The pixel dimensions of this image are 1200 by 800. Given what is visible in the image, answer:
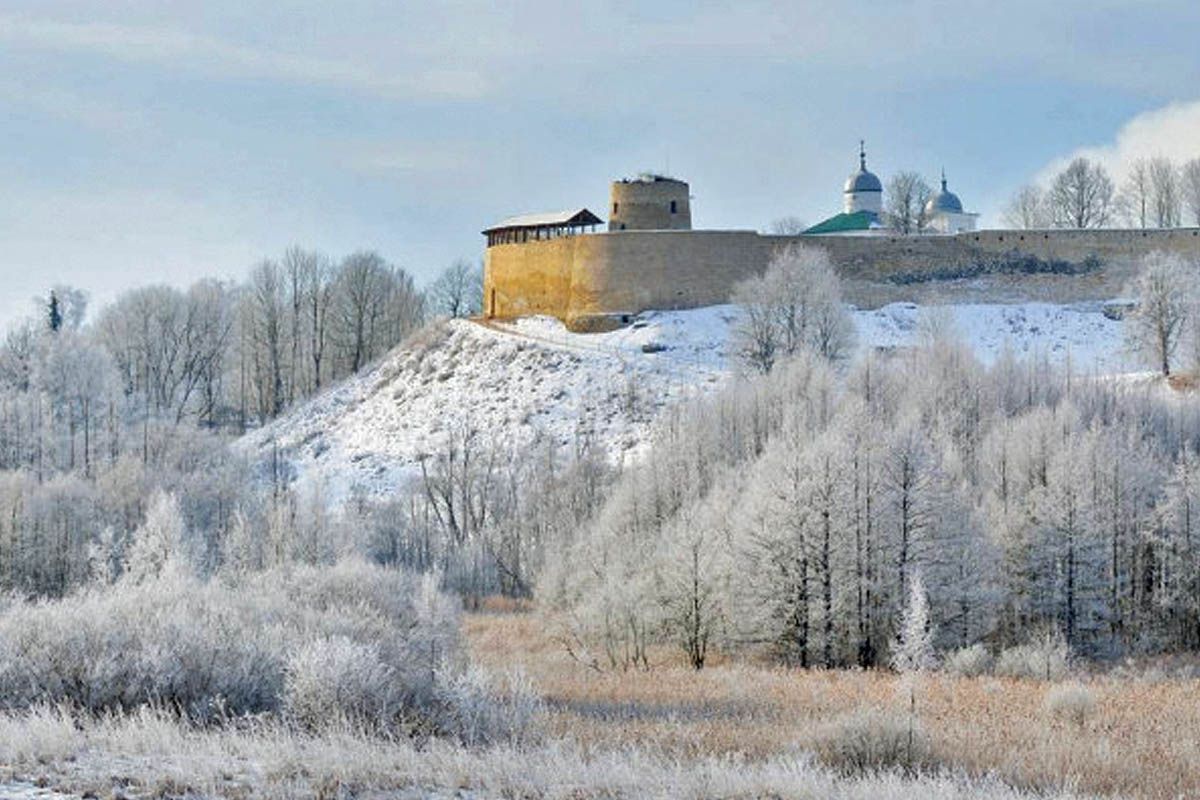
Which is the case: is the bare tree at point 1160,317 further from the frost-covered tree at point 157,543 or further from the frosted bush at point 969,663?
the frost-covered tree at point 157,543

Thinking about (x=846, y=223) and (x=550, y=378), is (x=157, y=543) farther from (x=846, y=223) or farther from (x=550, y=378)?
(x=846, y=223)

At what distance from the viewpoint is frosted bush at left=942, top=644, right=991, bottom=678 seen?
20.0m

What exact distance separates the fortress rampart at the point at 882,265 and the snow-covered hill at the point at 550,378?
0.83m

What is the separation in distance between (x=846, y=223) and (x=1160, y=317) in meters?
19.5

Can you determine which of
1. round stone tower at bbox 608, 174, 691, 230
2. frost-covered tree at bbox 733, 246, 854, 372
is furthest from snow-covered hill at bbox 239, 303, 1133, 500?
round stone tower at bbox 608, 174, 691, 230

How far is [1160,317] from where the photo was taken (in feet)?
135

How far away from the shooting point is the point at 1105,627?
25.7 metres

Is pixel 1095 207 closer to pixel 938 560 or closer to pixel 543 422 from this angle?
pixel 543 422

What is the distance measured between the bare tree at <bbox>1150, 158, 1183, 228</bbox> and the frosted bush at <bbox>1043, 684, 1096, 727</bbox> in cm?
5387

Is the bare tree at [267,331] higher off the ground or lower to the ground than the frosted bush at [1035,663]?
higher

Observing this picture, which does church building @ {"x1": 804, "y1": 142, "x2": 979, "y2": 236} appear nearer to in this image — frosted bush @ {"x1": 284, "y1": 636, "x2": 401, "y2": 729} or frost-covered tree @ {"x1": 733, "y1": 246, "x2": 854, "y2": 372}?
frost-covered tree @ {"x1": 733, "y1": 246, "x2": 854, "y2": 372}

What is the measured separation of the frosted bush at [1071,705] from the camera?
13.9 meters

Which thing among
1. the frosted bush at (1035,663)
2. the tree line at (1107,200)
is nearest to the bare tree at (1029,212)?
the tree line at (1107,200)

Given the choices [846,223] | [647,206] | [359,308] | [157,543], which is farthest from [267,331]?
[157,543]
